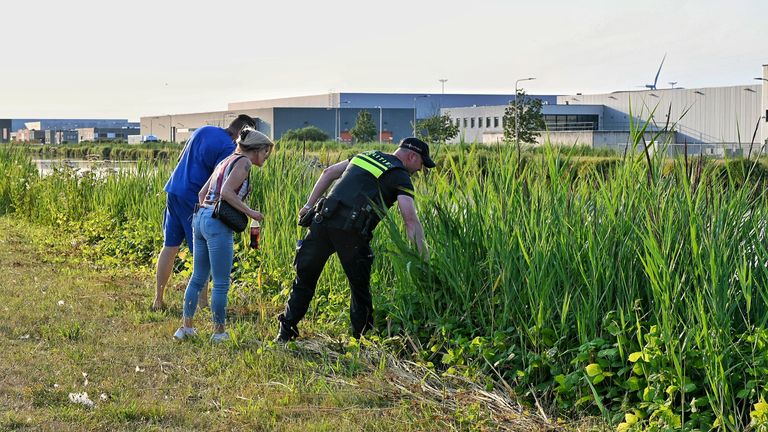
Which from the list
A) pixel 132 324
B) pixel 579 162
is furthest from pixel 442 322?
pixel 132 324

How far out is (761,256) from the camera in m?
5.31

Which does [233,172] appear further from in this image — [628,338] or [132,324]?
[628,338]

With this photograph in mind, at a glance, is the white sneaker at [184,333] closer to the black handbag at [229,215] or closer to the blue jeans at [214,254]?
the blue jeans at [214,254]

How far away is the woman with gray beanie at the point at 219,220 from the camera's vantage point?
23.6 feet

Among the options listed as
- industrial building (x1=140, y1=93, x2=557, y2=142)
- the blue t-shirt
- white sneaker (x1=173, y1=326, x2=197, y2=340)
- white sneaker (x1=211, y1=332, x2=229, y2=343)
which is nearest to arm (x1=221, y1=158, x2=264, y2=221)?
white sneaker (x1=211, y1=332, x2=229, y2=343)

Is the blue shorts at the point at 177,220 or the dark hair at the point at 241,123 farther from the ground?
the dark hair at the point at 241,123

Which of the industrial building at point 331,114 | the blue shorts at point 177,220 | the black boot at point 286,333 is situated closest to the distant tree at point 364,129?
the industrial building at point 331,114

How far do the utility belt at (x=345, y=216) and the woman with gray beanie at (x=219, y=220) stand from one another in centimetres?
53

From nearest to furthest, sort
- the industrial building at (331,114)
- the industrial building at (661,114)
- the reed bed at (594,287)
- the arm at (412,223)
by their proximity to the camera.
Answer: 1. the reed bed at (594,287)
2. the arm at (412,223)
3. the industrial building at (661,114)
4. the industrial building at (331,114)

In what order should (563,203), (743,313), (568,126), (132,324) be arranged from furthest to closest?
(568,126) < (132,324) < (563,203) < (743,313)

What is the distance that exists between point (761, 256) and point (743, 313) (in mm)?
320

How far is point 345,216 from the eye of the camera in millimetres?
6922

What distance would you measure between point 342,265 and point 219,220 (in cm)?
98

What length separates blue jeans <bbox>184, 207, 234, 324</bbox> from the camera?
7.27 m
